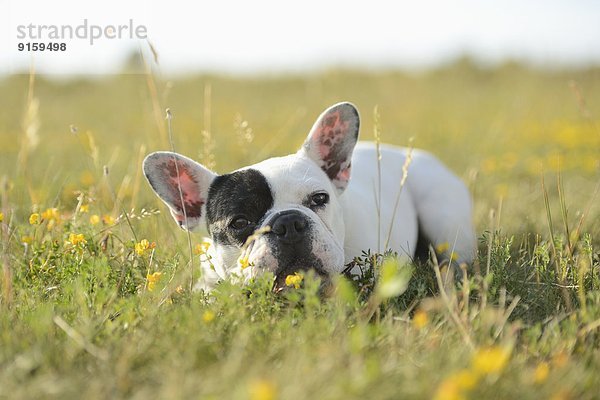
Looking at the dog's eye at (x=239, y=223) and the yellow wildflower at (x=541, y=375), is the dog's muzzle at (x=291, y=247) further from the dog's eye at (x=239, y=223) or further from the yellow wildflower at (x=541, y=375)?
the yellow wildflower at (x=541, y=375)

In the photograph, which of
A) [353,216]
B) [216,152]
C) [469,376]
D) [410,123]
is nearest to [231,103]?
[410,123]

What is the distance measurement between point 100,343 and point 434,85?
10.0 meters

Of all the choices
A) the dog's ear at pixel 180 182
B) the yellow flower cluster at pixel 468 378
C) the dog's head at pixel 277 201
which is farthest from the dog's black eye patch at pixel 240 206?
the yellow flower cluster at pixel 468 378

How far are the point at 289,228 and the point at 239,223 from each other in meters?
0.31

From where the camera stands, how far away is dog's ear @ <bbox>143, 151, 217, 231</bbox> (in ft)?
9.18

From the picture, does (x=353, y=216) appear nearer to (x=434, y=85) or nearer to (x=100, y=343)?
(x=100, y=343)

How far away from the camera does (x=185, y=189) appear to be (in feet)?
9.52

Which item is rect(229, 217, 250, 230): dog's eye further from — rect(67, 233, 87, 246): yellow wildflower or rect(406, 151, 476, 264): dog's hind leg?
rect(406, 151, 476, 264): dog's hind leg

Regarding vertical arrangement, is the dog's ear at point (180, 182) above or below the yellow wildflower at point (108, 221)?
above

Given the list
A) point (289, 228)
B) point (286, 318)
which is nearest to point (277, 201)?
point (289, 228)

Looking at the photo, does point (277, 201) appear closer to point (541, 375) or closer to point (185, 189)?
point (185, 189)

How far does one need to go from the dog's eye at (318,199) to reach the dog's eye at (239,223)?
264mm

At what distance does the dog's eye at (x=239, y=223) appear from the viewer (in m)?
2.62

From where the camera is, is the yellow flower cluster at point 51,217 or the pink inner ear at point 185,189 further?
the pink inner ear at point 185,189
